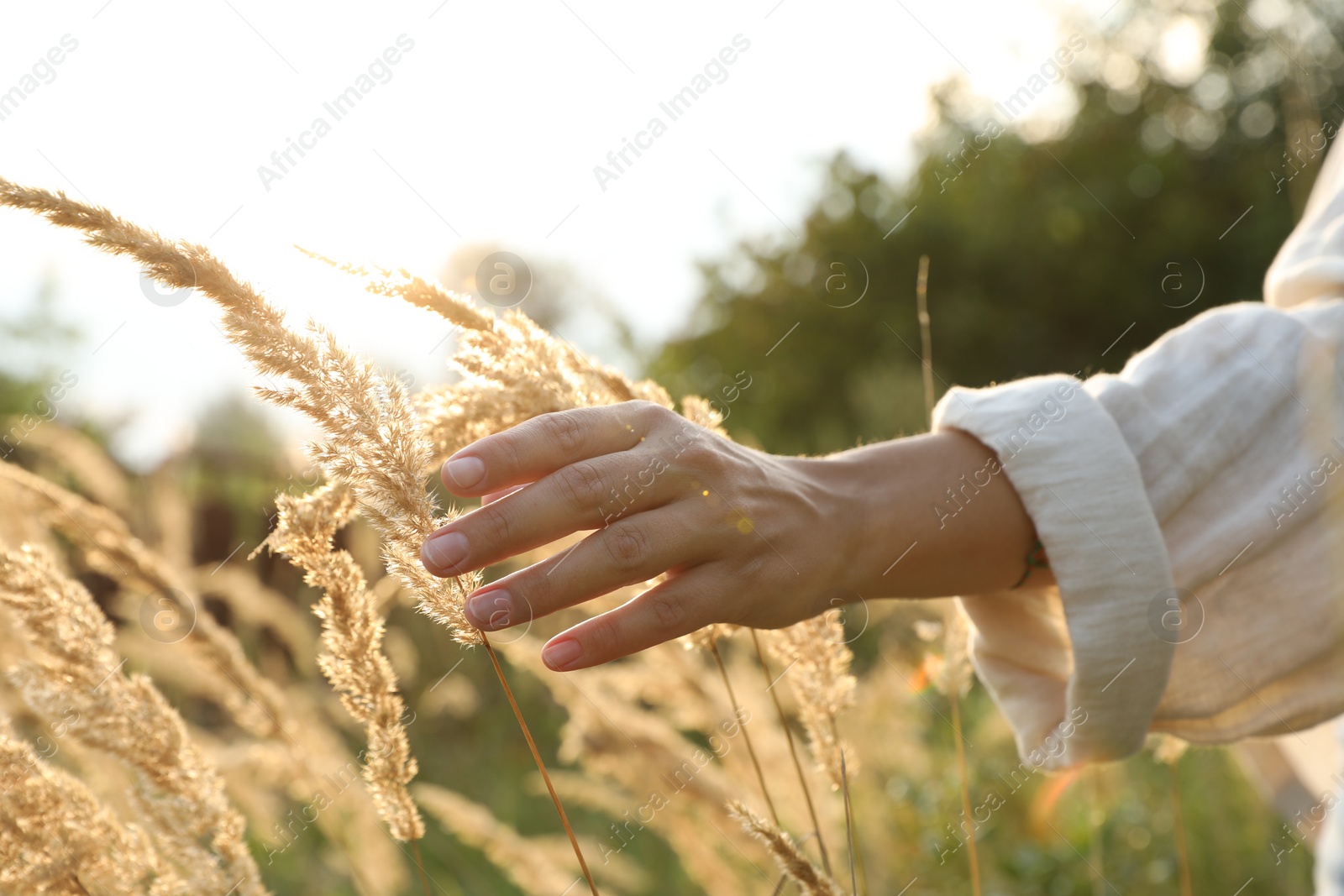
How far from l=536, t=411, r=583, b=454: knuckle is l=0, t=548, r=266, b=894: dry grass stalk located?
69cm

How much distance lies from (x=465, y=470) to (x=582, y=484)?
11 cm

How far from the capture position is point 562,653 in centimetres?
85

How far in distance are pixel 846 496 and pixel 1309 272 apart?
2.90ft

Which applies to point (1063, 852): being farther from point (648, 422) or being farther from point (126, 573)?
point (126, 573)

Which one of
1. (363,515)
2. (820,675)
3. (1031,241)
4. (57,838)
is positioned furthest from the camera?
(1031,241)

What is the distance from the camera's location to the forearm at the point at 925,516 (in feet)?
3.34

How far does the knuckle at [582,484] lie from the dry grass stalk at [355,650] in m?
0.28

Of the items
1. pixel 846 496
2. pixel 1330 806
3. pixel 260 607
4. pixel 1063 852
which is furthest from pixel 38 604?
pixel 1063 852

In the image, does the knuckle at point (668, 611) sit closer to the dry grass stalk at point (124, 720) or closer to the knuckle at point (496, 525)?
the knuckle at point (496, 525)

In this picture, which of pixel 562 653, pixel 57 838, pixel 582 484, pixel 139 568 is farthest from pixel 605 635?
pixel 139 568

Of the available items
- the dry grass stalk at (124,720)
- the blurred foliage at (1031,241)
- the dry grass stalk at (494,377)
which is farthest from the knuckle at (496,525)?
the blurred foliage at (1031,241)

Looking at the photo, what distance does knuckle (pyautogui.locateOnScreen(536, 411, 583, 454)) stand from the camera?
33.1 inches

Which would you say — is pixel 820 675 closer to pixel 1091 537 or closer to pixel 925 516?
pixel 925 516

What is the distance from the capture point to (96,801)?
1.09 meters
